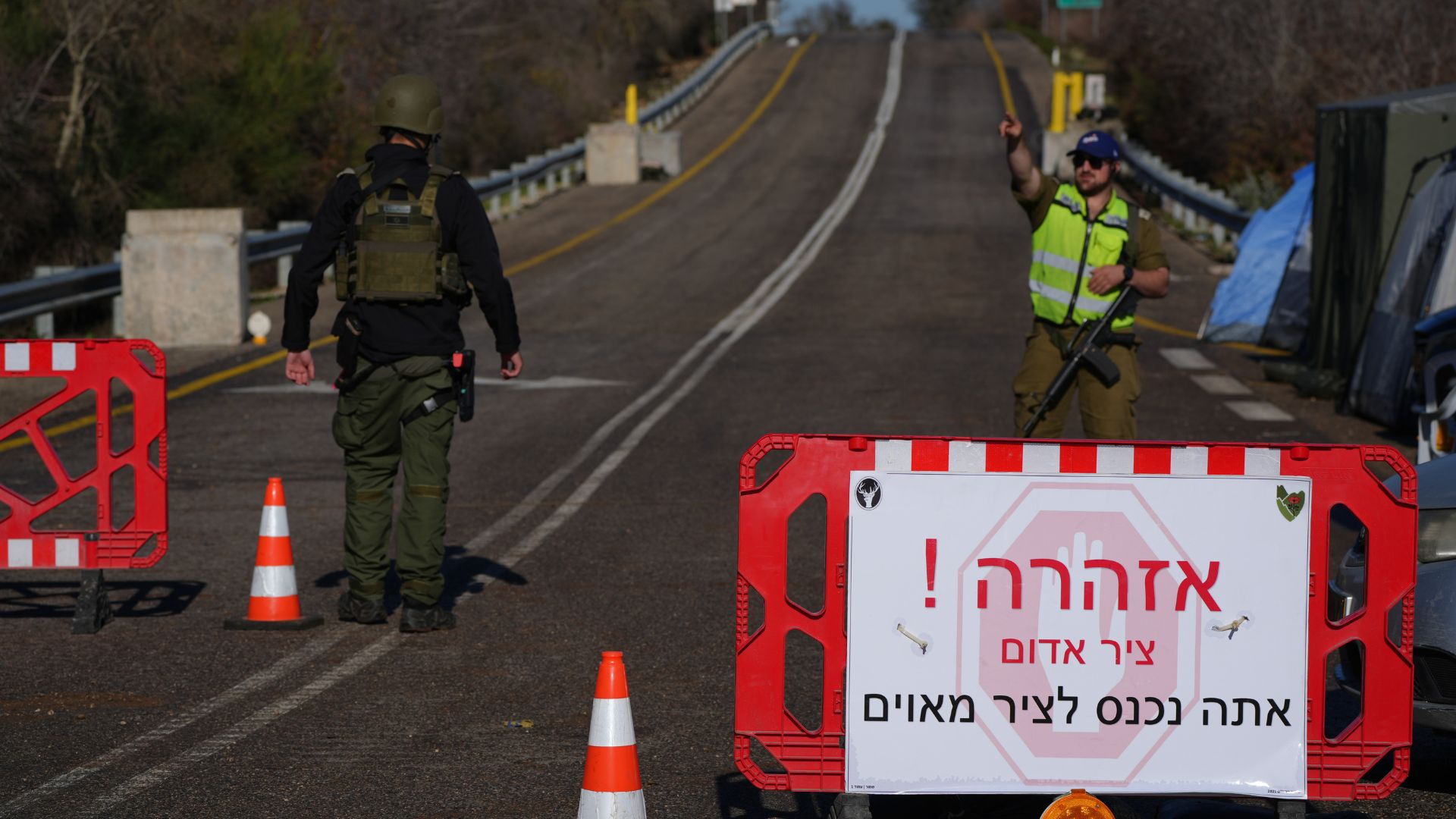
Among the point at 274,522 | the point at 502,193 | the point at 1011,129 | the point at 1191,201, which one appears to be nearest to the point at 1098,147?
the point at 1011,129

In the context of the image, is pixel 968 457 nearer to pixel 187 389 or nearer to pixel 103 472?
pixel 103 472

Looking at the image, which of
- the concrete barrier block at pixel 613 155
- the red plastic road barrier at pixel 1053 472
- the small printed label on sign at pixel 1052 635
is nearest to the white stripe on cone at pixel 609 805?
the red plastic road barrier at pixel 1053 472

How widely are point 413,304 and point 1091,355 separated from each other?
295cm

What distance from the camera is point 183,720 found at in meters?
6.52

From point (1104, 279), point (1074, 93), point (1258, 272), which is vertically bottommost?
point (1258, 272)

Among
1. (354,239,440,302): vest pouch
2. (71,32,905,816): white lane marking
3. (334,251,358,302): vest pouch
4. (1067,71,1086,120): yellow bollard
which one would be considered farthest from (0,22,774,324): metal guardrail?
(1067,71,1086,120): yellow bollard

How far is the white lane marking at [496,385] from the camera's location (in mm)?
16094

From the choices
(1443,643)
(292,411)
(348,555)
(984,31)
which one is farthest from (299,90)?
(984,31)

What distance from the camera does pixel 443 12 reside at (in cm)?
5359

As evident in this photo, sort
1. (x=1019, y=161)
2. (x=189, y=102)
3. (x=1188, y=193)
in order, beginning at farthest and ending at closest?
(x=189, y=102) → (x=1188, y=193) → (x=1019, y=161)

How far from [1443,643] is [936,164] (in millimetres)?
37719

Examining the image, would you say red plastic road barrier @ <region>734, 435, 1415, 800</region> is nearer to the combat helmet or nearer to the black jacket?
the black jacket

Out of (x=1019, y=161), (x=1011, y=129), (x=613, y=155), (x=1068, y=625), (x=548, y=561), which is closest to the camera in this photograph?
(x=1068, y=625)

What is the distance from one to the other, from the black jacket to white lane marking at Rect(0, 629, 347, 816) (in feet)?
3.93
